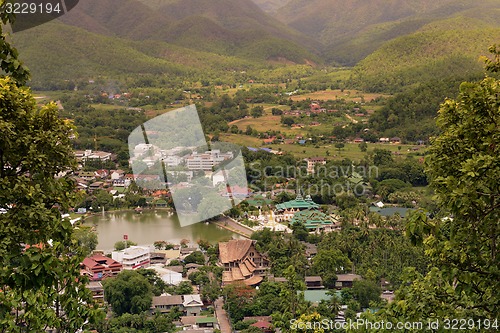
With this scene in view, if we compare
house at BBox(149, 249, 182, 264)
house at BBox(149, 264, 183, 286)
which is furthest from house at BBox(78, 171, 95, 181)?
house at BBox(149, 264, 183, 286)

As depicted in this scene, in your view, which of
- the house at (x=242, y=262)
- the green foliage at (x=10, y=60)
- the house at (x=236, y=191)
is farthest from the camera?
the house at (x=236, y=191)

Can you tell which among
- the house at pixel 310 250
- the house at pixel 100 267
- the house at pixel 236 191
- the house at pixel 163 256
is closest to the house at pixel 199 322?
the house at pixel 100 267

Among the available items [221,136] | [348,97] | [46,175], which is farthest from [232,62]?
[46,175]

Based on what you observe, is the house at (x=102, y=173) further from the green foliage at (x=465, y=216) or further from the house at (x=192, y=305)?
the green foliage at (x=465, y=216)

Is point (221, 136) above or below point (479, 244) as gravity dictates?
below

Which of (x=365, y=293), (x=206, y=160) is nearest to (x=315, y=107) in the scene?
(x=206, y=160)

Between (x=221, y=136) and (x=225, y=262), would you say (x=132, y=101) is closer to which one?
(x=221, y=136)
